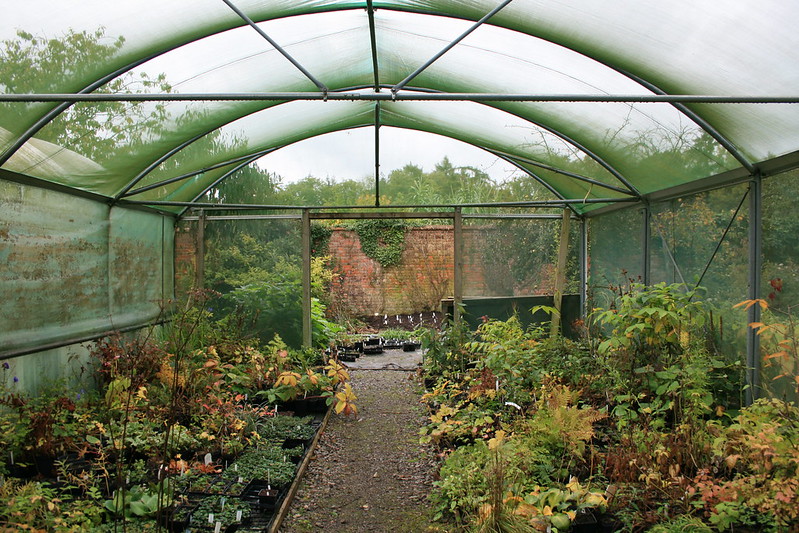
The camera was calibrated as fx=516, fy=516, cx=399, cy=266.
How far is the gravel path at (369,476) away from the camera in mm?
3467

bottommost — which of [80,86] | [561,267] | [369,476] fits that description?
[369,476]

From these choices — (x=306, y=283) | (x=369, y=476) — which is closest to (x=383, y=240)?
(x=306, y=283)

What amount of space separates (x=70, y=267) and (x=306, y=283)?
9.54 ft

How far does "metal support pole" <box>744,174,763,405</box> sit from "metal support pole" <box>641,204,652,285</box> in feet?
5.90

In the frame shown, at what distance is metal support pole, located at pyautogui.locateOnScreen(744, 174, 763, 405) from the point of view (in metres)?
4.28

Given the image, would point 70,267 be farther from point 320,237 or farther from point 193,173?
point 320,237

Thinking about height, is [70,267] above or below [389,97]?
below

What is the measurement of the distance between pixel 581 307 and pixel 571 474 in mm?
4766

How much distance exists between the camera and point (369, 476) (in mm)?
4258

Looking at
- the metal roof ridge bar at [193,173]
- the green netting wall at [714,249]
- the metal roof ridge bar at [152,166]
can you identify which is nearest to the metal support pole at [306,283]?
the metal roof ridge bar at [193,173]

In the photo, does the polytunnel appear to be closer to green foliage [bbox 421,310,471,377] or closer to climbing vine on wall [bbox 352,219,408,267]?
green foliage [bbox 421,310,471,377]

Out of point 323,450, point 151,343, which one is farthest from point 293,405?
point 151,343

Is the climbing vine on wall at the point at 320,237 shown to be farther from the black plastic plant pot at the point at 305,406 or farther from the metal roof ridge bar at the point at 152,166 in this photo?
the black plastic plant pot at the point at 305,406

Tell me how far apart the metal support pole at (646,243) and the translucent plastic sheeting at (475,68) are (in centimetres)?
46
